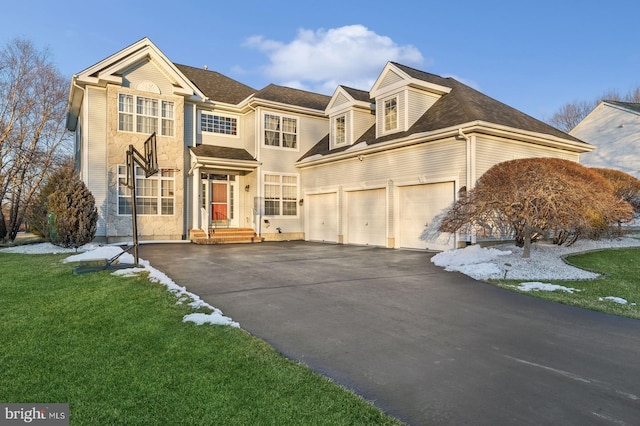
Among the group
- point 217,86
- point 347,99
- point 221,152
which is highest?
point 217,86

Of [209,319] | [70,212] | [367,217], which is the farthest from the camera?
[367,217]

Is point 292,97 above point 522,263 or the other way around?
above

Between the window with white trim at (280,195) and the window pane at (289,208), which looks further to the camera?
the window pane at (289,208)

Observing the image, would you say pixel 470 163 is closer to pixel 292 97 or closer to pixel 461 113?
pixel 461 113

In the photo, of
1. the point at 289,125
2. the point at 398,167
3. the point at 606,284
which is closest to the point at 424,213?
the point at 398,167

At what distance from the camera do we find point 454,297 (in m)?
6.37

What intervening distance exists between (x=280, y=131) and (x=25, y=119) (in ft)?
54.3

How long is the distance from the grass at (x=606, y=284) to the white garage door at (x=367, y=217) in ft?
21.8

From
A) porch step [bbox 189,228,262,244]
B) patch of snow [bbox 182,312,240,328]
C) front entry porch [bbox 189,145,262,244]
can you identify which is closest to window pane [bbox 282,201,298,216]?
front entry porch [bbox 189,145,262,244]

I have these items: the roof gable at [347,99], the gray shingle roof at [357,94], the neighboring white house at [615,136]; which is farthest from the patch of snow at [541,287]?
the neighboring white house at [615,136]

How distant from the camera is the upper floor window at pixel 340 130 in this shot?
17781mm

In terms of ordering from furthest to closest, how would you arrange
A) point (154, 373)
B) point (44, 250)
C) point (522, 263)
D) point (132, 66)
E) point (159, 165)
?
point (159, 165) < point (132, 66) < point (44, 250) < point (522, 263) < point (154, 373)

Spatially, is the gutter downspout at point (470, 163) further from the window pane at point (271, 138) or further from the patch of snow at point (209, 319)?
the window pane at point (271, 138)

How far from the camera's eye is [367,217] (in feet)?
51.5
